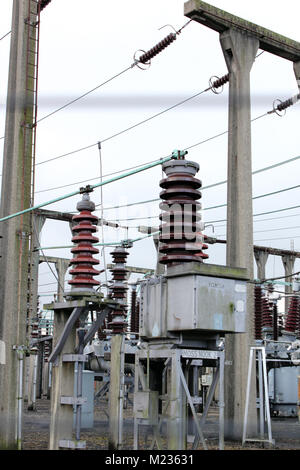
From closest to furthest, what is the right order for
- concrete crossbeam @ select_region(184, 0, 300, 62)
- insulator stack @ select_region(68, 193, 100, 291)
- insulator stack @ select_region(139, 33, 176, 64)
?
insulator stack @ select_region(68, 193, 100, 291), concrete crossbeam @ select_region(184, 0, 300, 62), insulator stack @ select_region(139, 33, 176, 64)

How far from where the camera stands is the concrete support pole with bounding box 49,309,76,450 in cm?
1064

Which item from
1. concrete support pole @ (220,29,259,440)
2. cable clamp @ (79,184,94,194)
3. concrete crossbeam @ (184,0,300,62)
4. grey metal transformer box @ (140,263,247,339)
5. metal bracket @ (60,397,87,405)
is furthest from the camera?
concrete crossbeam @ (184,0,300,62)

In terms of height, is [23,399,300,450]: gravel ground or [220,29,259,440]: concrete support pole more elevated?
[220,29,259,440]: concrete support pole

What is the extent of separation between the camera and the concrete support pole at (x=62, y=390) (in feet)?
34.9

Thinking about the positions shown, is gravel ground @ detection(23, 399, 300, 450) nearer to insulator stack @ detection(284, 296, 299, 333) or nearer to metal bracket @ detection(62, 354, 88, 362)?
metal bracket @ detection(62, 354, 88, 362)

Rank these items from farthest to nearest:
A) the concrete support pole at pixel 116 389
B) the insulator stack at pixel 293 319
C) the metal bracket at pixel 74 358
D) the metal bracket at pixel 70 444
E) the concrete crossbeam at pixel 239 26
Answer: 1. the insulator stack at pixel 293 319
2. the concrete crossbeam at pixel 239 26
3. the concrete support pole at pixel 116 389
4. the metal bracket at pixel 74 358
5. the metal bracket at pixel 70 444

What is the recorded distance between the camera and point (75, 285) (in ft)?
36.7

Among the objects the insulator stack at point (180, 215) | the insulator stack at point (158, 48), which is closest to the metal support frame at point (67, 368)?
the insulator stack at point (180, 215)

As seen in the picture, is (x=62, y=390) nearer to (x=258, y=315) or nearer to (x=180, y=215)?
(x=180, y=215)

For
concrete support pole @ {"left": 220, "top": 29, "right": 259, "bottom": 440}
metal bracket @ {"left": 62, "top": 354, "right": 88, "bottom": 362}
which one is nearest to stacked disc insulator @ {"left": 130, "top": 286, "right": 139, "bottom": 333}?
concrete support pole @ {"left": 220, "top": 29, "right": 259, "bottom": 440}

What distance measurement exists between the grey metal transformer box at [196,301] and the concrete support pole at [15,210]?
3.86 metres

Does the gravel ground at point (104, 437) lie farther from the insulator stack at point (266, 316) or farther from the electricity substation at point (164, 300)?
the insulator stack at point (266, 316)

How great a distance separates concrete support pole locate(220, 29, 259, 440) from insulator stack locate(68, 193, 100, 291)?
3.83 m

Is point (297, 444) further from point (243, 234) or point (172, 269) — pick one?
point (172, 269)
